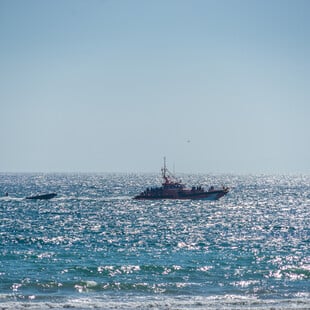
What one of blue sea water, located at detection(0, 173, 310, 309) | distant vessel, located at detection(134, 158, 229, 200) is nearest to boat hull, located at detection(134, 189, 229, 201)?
distant vessel, located at detection(134, 158, 229, 200)

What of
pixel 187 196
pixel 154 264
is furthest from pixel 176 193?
pixel 154 264

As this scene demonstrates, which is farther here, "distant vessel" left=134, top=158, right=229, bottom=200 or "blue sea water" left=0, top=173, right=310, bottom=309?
"distant vessel" left=134, top=158, right=229, bottom=200

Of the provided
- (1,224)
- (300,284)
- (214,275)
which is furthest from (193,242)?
(1,224)

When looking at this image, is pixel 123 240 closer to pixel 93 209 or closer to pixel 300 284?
pixel 300 284

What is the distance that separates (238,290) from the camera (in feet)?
125

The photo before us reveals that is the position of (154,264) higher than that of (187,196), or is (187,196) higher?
(187,196)

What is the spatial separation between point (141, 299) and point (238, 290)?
6.91 metres

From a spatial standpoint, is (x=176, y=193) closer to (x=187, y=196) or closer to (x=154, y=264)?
(x=187, y=196)

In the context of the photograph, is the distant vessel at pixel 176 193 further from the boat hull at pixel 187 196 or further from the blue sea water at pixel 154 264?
the blue sea water at pixel 154 264

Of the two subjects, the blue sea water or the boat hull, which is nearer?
the blue sea water

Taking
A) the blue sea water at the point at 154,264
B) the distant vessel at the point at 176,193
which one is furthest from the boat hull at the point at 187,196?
the blue sea water at the point at 154,264

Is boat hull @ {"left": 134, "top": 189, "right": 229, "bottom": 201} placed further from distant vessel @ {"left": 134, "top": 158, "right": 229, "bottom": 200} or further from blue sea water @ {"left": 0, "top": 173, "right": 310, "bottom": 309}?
blue sea water @ {"left": 0, "top": 173, "right": 310, "bottom": 309}

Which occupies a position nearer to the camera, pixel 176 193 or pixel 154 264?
pixel 154 264

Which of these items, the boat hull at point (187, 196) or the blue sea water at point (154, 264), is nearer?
the blue sea water at point (154, 264)
